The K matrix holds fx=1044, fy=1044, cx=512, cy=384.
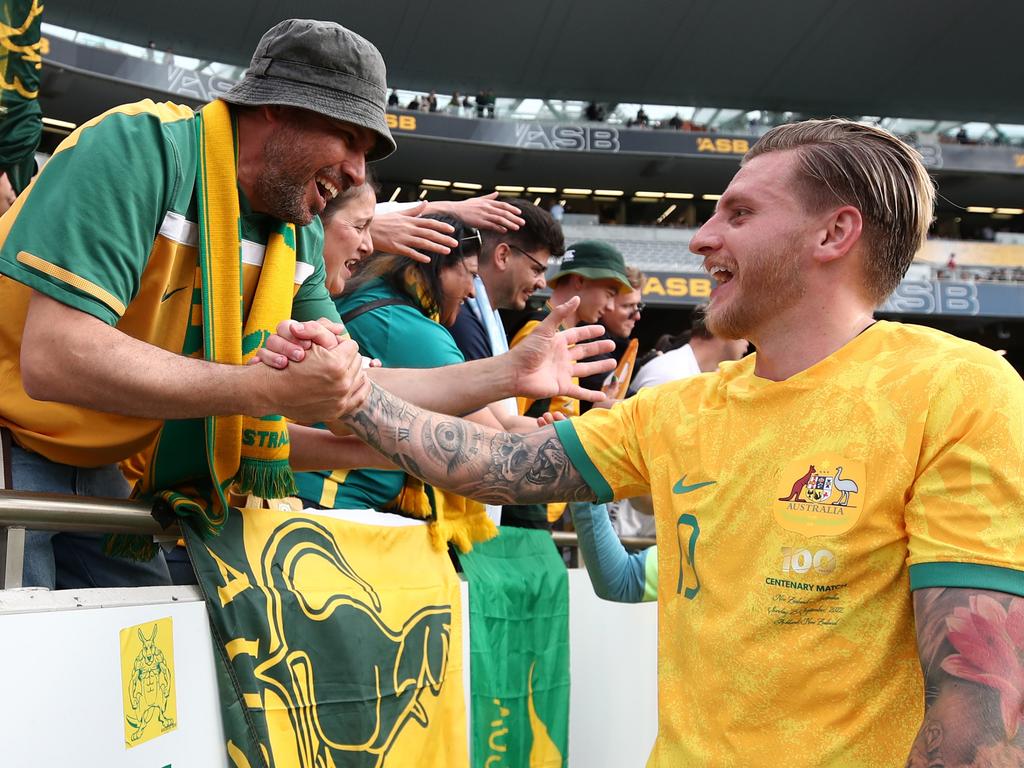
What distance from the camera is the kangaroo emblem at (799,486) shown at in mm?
1738

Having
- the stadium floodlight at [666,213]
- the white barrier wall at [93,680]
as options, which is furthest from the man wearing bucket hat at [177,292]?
the stadium floodlight at [666,213]

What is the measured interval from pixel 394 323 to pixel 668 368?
2507 millimetres

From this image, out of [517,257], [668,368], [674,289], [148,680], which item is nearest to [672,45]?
[674,289]

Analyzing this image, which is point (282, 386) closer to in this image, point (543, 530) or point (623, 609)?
point (543, 530)

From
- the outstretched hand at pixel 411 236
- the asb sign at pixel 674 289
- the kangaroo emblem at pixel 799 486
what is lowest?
the kangaroo emblem at pixel 799 486

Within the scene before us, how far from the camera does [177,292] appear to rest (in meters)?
2.02

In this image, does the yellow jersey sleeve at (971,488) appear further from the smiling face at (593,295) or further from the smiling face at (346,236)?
the smiling face at (593,295)

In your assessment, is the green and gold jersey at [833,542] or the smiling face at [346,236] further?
the smiling face at [346,236]

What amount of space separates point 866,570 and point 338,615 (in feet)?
3.71

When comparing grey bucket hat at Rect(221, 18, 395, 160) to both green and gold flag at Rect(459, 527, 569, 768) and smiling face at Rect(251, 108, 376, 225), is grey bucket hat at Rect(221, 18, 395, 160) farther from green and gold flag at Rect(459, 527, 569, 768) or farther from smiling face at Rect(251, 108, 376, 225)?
green and gold flag at Rect(459, 527, 569, 768)

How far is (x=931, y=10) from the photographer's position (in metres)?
30.1

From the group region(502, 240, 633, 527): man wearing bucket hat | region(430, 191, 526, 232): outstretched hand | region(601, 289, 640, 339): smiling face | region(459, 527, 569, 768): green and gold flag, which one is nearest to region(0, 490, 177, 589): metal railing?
region(459, 527, 569, 768): green and gold flag

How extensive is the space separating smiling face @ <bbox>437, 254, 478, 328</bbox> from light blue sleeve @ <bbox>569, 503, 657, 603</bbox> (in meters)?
0.82

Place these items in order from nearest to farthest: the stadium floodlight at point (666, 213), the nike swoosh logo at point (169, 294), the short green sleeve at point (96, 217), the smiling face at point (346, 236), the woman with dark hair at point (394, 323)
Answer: the short green sleeve at point (96, 217), the nike swoosh logo at point (169, 294), the woman with dark hair at point (394, 323), the smiling face at point (346, 236), the stadium floodlight at point (666, 213)
